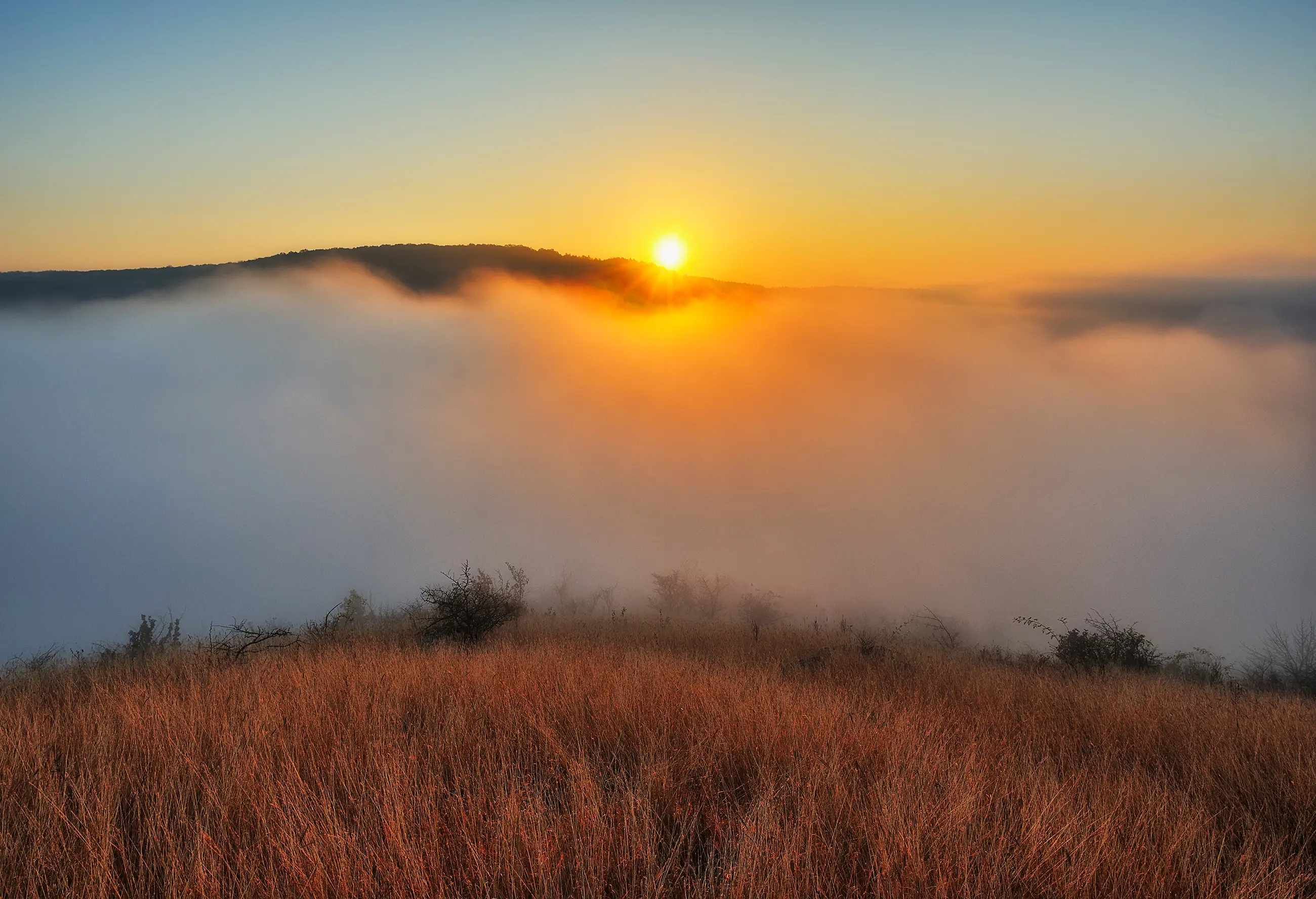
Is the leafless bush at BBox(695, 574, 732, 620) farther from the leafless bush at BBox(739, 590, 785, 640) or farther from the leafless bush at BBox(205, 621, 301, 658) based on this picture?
the leafless bush at BBox(205, 621, 301, 658)

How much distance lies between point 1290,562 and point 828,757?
15565 centimetres

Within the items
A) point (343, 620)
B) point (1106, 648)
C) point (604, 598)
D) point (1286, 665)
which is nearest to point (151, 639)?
point (343, 620)

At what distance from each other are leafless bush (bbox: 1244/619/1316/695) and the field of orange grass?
23.9 ft

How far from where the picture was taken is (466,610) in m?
11.9

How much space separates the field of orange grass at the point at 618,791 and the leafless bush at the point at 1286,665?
23.9 feet

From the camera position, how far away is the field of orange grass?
2852 millimetres

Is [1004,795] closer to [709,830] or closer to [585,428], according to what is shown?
[709,830]

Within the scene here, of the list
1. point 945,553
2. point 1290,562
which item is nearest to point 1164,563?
point 1290,562

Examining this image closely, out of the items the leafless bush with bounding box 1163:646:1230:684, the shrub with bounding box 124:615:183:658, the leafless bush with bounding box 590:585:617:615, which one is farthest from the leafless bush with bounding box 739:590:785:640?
the shrub with bounding box 124:615:183:658

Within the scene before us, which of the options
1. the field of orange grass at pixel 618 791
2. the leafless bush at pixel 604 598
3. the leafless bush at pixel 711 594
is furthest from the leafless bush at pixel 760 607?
the field of orange grass at pixel 618 791

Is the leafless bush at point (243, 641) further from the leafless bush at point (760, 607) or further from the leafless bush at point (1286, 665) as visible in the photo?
the leafless bush at point (1286, 665)

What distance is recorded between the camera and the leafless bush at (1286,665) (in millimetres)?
12477

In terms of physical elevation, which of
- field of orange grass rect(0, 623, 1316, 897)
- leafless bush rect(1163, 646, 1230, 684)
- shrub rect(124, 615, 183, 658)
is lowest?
leafless bush rect(1163, 646, 1230, 684)

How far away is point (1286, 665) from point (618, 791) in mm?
16549
